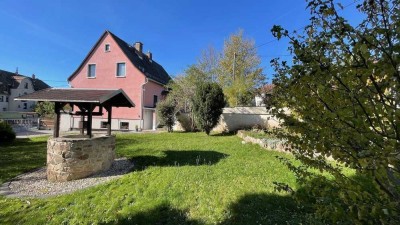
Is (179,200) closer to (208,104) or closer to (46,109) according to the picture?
(208,104)

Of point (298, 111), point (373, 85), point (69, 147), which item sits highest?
point (373, 85)

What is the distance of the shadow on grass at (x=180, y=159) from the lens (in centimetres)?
882

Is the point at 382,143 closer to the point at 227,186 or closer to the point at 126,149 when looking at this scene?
the point at 227,186

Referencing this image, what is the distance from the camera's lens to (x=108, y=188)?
22.4 feet

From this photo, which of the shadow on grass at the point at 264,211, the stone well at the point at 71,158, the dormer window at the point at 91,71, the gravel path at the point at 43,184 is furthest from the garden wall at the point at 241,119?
the dormer window at the point at 91,71

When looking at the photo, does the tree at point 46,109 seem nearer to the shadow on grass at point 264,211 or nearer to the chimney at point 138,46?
the chimney at point 138,46

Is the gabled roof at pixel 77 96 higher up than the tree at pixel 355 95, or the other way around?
the gabled roof at pixel 77 96

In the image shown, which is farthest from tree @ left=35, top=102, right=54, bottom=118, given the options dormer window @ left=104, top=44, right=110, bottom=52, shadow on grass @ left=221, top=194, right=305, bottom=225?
shadow on grass @ left=221, top=194, right=305, bottom=225

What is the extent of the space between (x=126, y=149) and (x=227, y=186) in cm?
754

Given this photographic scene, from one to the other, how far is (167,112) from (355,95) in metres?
19.3

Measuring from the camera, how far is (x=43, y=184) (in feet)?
24.7

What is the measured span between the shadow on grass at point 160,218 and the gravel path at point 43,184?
2.74 metres

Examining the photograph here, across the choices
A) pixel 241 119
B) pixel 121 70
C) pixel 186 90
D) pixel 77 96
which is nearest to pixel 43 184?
pixel 77 96

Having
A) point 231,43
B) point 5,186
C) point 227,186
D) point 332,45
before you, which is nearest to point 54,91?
point 5,186
